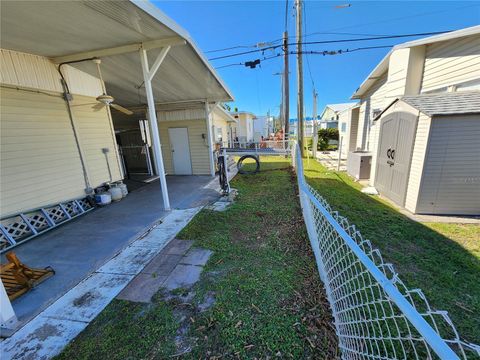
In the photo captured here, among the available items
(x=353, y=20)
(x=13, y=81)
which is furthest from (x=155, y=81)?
(x=353, y=20)

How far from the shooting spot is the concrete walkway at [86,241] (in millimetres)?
2572

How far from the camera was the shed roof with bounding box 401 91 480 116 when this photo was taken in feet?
13.0

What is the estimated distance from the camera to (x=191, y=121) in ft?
27.8

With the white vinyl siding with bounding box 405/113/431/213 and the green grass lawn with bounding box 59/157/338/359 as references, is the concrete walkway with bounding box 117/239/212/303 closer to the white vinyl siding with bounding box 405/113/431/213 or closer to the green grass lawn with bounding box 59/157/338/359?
the green grass lawn with bounding box 59/157/338/359

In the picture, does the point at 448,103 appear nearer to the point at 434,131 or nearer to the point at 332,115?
the point at 434,131

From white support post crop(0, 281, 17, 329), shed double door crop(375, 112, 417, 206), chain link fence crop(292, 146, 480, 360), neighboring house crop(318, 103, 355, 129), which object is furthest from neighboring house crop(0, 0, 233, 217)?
neighboring house crop(318, 103, 355, 129)

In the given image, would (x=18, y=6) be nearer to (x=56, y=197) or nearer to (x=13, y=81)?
(x=13, y=81)

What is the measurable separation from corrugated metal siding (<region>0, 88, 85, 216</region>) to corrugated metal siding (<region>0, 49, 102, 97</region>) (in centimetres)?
22

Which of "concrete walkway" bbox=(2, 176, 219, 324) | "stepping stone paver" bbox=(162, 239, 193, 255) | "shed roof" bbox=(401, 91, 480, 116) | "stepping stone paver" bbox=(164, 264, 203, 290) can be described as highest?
"shed roof" bbox=(401, 91, 480, 116)

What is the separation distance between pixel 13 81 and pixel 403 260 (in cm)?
724

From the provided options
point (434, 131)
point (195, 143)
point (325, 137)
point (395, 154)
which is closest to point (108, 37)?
point (195, 143)

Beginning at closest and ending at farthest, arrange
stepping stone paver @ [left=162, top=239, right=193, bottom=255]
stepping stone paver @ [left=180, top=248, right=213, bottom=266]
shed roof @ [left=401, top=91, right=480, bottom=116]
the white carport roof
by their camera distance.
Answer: the white carport roof < stepping stone paver @ [left=180, top=248, right=213, bottom=266] < stepping stone paver @ [left=162, top=239, right=193, bottom=255] < shed roof @ [left=401, top=91, right=480, bottom=116]

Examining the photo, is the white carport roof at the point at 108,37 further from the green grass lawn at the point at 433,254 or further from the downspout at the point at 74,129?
the green grass lawn at the point at 433,254

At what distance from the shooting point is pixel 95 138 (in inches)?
229
